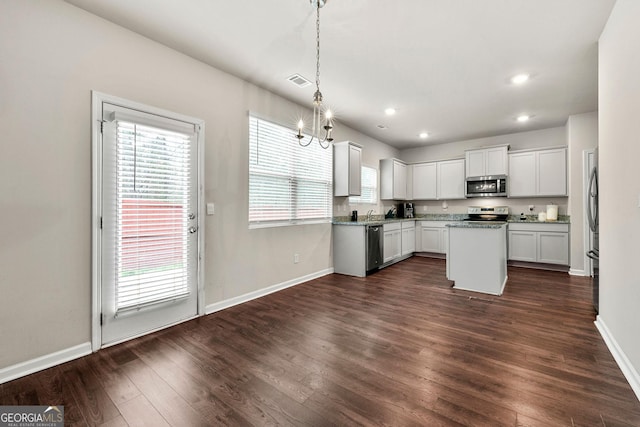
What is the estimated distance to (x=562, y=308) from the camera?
3.28m

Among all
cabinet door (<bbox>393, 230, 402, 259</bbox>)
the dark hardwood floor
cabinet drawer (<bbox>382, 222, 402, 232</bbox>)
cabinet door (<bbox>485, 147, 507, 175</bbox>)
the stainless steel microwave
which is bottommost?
the dark hardwood floor

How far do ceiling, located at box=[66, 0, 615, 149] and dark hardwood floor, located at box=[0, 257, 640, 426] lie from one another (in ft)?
9.25

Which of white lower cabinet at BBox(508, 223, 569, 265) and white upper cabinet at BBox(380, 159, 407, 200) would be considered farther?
white upper cabinet at BBox(380, 159, 407, 200)

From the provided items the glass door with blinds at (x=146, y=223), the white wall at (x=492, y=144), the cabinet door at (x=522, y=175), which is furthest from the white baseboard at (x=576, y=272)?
the glass door with blinds at (x=146, y=223)

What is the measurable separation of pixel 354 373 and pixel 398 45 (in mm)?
3018

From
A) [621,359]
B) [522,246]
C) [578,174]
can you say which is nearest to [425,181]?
[522,246]

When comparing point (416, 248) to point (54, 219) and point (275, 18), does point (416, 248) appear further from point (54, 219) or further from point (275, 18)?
point (54, 219)

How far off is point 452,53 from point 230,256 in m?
3.37

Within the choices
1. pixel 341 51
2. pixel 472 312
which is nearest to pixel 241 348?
pixel 472 312

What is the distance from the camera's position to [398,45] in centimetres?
284

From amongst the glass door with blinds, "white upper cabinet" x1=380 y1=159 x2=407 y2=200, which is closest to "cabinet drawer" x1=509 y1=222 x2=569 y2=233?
"white upper cabinet" x1=380 y1=159 x2=407 y2=200

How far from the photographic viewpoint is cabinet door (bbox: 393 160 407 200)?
21.9 feet

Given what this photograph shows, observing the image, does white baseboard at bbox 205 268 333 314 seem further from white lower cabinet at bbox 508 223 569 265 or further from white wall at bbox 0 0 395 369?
white lower cabinet at bbox 508 223 569 265

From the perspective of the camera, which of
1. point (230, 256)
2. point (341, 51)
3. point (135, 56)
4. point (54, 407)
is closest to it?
point (54, 407)
